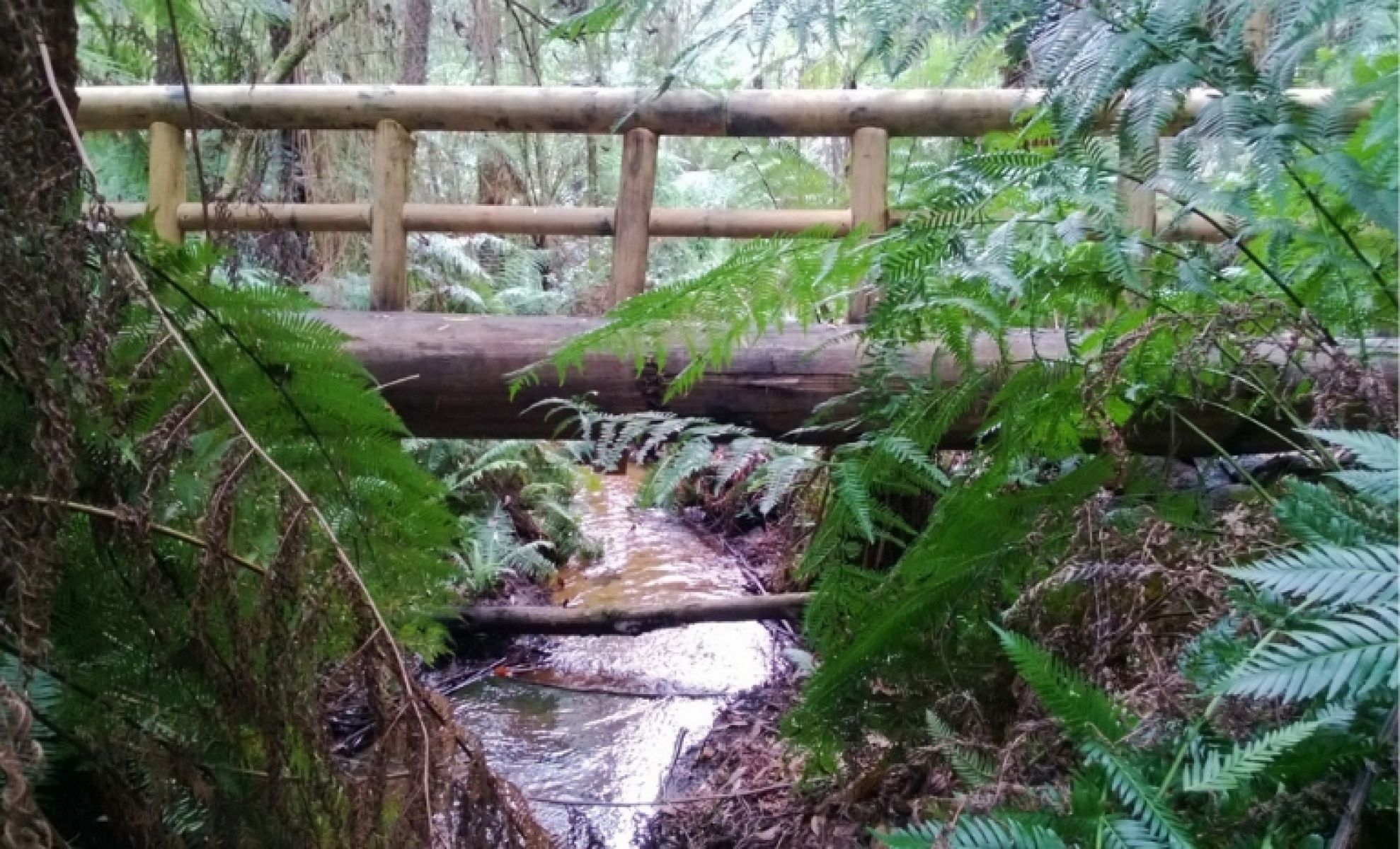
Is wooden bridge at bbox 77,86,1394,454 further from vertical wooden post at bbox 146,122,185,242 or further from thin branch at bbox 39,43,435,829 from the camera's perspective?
thin branch at bbox 39,43,435,829

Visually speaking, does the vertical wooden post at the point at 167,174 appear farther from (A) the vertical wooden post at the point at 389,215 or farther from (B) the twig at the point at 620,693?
(B) the twig at the point at 620,693

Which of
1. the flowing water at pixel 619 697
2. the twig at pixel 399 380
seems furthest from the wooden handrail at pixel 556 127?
the flowing water at pixel 619 697

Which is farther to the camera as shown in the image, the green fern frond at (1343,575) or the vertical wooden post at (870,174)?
the vertical wooden post at (870,174)

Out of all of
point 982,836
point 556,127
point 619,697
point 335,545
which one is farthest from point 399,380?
point 982,836

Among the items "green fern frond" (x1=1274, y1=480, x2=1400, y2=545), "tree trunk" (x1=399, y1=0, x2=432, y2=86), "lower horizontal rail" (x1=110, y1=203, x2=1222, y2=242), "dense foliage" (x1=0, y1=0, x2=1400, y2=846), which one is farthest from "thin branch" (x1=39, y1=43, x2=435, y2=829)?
"tree trunk" (x1=399, y1=0, x2=432, y2=86)

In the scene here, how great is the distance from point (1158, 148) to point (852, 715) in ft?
3.80

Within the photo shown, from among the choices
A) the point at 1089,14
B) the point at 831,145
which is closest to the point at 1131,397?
the point at 1089,14

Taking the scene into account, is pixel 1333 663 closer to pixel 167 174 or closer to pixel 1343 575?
pixel 1343 575

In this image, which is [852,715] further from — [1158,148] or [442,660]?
[442,660]

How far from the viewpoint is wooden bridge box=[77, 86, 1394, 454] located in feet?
7.86

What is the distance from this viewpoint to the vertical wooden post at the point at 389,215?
3.33 metres

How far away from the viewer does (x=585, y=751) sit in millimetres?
2918

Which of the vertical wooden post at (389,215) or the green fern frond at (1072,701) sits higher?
the vertical wooden post at (389,215)

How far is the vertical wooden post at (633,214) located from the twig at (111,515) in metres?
2.24
